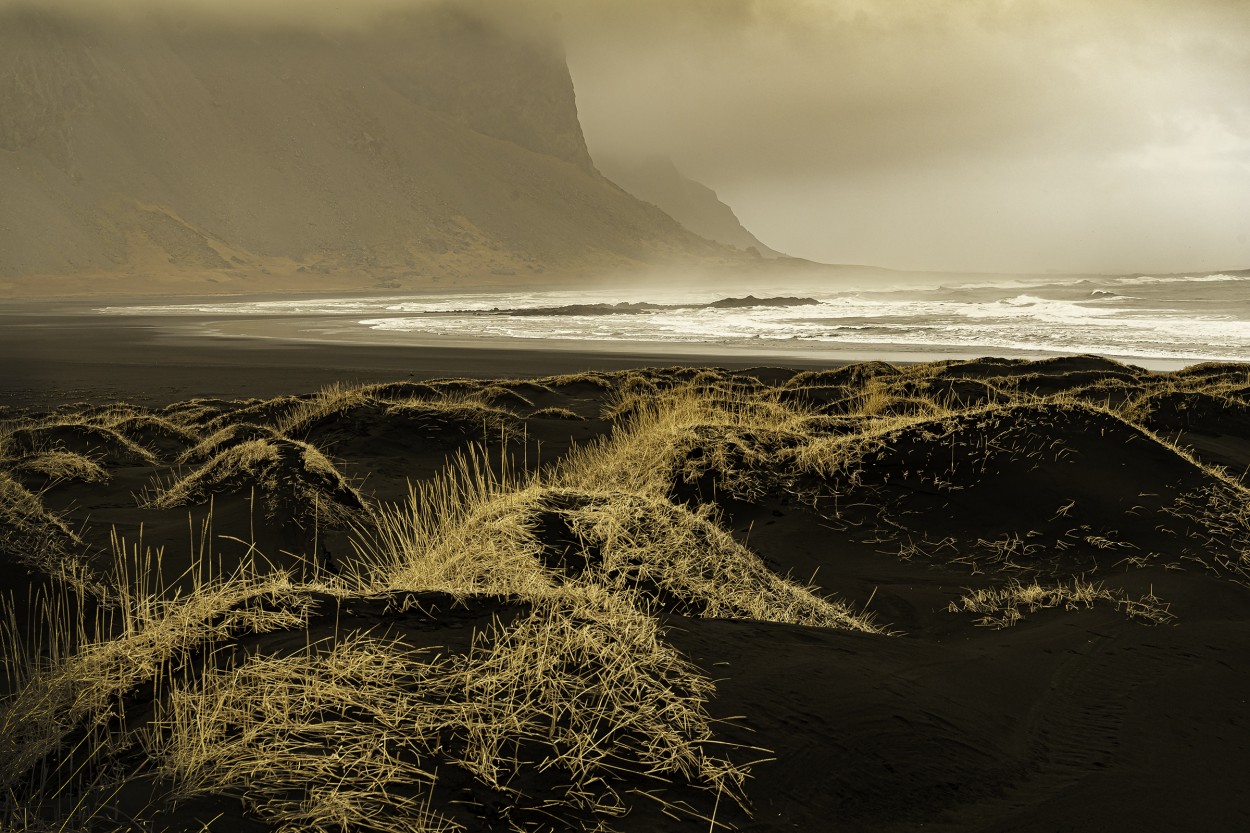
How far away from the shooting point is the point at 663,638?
14.5 feet

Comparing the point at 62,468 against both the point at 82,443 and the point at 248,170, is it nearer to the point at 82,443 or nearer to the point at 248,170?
the point at 82,443

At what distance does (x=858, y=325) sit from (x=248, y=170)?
128860mm

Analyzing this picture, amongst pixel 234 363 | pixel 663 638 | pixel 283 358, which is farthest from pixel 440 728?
pixel 283 358

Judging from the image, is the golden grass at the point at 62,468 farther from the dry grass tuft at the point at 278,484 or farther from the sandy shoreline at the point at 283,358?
the sandy shoreline at the point at 283,358

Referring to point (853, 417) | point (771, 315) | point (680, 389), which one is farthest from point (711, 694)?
point (771, 315)

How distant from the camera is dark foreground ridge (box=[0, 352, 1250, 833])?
3.35 metres

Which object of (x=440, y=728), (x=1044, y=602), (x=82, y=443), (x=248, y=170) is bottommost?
(x=1044, y=602)

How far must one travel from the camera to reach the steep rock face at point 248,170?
124 meters

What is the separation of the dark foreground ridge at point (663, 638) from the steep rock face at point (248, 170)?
4725 inches

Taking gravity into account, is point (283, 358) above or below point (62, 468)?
above

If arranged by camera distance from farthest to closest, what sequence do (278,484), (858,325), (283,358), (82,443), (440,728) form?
1. (858,325)
2. (283,358)
3. (82,443)
4. (278,484)
5. (440,728)

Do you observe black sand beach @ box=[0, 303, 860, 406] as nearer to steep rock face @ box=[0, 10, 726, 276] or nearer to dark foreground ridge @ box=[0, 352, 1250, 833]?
dark foreground ridge @ box=[0, 352, 1250, 833]

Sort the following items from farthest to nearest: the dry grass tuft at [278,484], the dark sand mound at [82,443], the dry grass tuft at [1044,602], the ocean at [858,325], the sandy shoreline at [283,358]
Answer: the ocean at [858,325] → the sandy shoreline at [283,358] → the dark sand mound at [82,443] → the dry grass tuft at [278,484] → the dry grass tuft at [1044,602]

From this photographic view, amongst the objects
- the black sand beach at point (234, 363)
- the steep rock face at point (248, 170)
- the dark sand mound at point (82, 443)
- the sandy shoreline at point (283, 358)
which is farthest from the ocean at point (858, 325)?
the steep rock face at point (248, 170)
